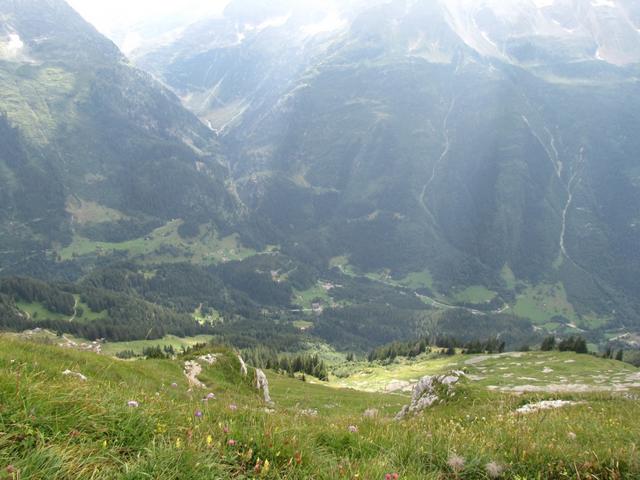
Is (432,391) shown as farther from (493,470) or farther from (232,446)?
(232,446)

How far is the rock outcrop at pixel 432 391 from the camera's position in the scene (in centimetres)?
2103

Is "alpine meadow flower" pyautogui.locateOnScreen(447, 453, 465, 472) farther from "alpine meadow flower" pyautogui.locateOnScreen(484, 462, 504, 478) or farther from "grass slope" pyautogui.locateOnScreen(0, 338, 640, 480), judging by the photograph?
"alpine meadow flower" pyautogui.locateOnScreen(484, 462, 504, 478)

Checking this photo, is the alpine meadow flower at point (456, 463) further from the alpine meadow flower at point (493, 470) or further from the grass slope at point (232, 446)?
the alpine meadow flower at point (493, 470)

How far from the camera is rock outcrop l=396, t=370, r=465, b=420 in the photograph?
21031 mm

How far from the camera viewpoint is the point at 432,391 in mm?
22312

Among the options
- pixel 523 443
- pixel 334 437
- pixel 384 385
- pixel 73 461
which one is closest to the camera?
pixel 73 461

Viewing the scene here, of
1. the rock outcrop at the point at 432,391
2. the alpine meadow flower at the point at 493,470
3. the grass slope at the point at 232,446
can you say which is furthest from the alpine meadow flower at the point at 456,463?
the rock outcrop at the point at 432,391

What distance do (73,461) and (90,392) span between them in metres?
2.66

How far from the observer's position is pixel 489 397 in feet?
62.3

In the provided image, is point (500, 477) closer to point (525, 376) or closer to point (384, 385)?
point (525, 376)

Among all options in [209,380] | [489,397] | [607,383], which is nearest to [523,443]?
[489,397]

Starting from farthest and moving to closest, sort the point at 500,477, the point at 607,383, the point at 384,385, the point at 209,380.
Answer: the point at 384,385
the point at 607,383
the point at 209,380
the point at 500,477

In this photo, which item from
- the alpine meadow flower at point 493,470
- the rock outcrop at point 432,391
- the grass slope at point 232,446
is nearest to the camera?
the grass slope at point 232,446

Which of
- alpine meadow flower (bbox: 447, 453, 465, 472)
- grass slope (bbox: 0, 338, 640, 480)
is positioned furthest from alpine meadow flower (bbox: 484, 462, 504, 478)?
alpine meadow flower (bbox: 447, 453, 465, 472)
